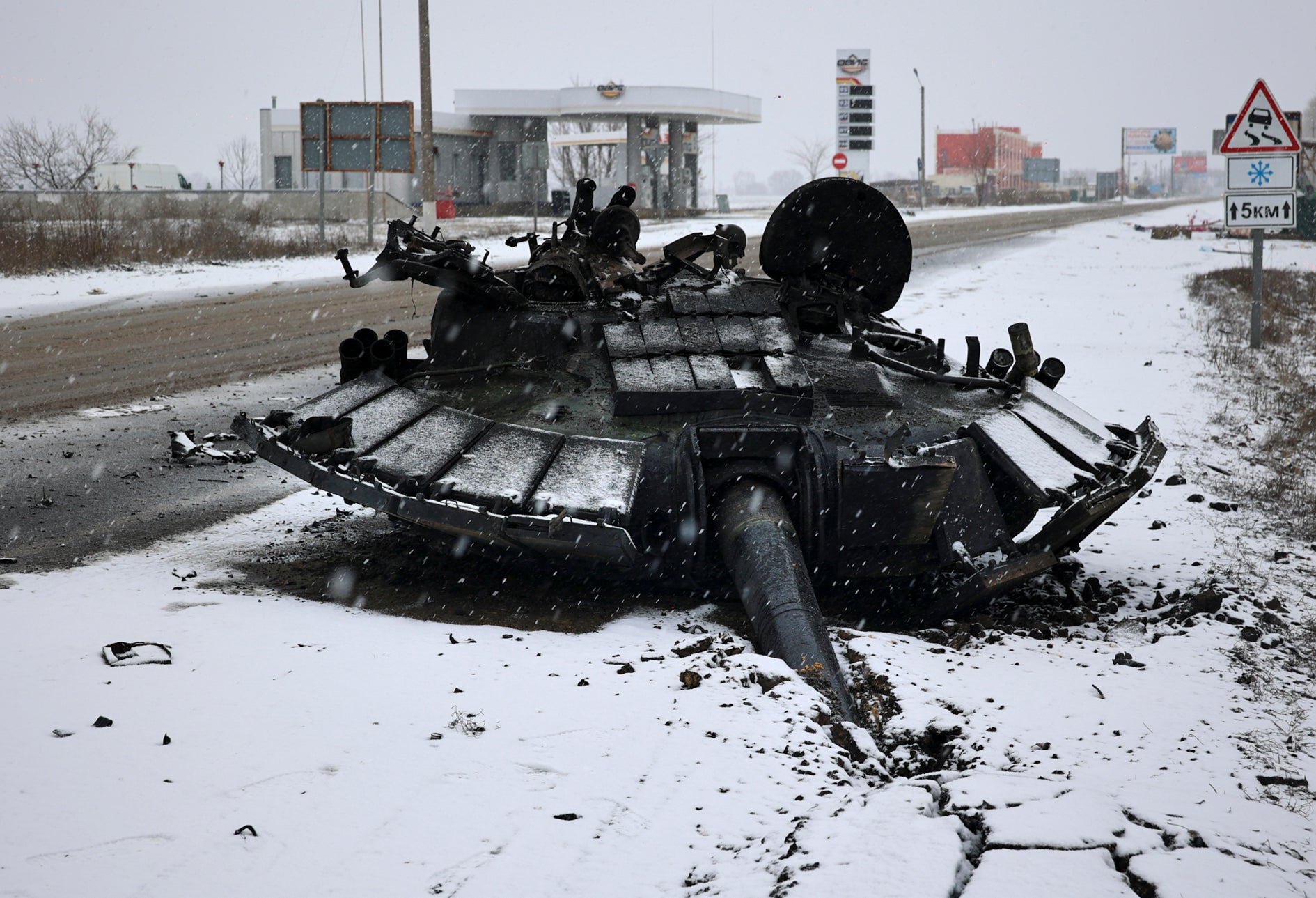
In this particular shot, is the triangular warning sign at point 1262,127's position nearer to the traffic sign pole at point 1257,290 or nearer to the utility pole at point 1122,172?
the traffic sign pole at point 1257,290

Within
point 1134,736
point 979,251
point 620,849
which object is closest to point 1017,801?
point 1134,736

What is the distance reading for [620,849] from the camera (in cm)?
357

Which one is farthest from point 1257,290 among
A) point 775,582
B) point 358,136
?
point 358,136

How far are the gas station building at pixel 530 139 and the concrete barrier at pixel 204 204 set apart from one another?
747 centimetres

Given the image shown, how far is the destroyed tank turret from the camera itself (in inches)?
212

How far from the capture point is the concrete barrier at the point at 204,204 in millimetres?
28906

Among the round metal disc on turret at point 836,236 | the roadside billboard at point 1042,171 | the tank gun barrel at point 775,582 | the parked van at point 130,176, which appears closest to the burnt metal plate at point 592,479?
the tank gun barrel at point 775,582

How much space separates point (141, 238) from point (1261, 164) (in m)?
21.2

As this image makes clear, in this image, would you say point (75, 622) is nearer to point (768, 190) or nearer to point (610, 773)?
point (610, 773)

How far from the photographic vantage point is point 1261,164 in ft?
44.9

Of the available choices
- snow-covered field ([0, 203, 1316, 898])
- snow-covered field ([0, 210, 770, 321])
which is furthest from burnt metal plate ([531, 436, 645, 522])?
snow-covered field ([0, 210, 770, 321])

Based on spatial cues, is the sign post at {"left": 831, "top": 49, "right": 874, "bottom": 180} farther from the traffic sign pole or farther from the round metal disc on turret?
the round metal disc on turret

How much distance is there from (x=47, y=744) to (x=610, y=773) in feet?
6.30

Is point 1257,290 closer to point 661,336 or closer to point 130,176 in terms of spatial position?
point 661,336
